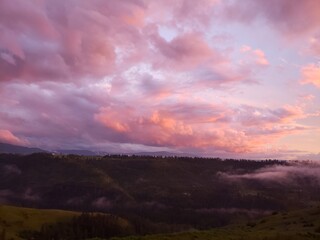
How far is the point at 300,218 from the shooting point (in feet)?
214

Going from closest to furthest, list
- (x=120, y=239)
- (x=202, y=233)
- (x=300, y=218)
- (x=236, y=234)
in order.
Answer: (x=120, y=239)
(x=202, y=233)
(x=236, y=234)
(x=300, y=218)

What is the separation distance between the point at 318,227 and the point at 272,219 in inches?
758

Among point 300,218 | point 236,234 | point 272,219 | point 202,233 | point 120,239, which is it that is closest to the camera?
point 120,239

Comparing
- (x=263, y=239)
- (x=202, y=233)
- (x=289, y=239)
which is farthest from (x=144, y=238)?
(x=289, y=239)

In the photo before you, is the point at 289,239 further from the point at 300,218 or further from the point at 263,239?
the point at 300,218

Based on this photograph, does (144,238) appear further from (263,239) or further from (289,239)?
(289,239)

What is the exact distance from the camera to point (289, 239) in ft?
136

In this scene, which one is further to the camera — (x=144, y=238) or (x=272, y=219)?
(x=272, y=219)

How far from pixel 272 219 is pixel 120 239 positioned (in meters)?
40.3

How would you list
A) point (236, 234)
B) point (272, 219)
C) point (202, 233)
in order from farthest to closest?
point (272, 219) → point (236, 234) → point (202, 233)

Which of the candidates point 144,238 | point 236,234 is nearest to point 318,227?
point 236,234

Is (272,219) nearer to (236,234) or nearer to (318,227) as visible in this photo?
(318,227)

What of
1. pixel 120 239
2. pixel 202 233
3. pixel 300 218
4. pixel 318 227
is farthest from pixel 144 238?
pixel 300 218

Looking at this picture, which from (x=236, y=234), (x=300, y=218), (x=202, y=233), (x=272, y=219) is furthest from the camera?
(x=272, y=219)
